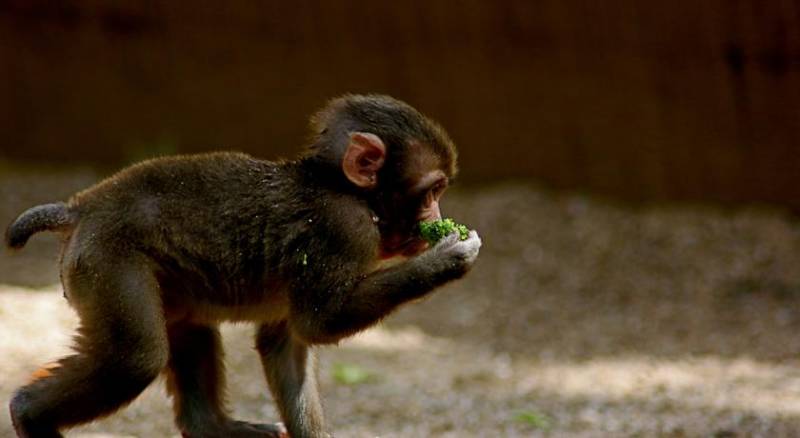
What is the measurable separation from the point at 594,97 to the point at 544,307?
6.33 ft

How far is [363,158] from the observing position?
5.75 metres

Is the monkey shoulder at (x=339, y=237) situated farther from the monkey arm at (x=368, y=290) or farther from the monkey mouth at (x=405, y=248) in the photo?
the monkey mouth at (x=405, y=248)

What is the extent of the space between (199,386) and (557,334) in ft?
11.1

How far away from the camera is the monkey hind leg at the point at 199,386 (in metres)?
5.96

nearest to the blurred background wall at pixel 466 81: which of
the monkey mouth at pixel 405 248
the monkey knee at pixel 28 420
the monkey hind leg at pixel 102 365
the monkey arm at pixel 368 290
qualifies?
the monkey mouth at pixel 405 248

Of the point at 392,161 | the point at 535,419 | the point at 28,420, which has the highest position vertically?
the point at 392,161

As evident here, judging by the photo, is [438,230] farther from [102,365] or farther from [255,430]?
[102,365]

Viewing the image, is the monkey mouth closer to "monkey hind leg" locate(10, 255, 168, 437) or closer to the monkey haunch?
the monkey haunch

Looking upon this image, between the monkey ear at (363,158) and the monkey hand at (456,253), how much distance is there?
1.58 ft

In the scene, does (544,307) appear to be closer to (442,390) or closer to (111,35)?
(442,390)

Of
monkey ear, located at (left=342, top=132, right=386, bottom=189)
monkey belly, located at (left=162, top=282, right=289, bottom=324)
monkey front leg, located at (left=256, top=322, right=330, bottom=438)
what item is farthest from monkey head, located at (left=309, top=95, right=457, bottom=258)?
monkey front leg, located at (left=256, top=322, right=330, bottom=438)

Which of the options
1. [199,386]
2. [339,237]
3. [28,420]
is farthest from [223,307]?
[28,420]

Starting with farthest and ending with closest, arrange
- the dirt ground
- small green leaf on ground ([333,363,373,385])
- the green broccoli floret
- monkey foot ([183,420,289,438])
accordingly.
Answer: small green leaf on ground ([333,363,373,385]) < the dirt ground < monkey foot ([183,420,289,438]) < the green broccoli floret

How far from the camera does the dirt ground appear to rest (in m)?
6.94
